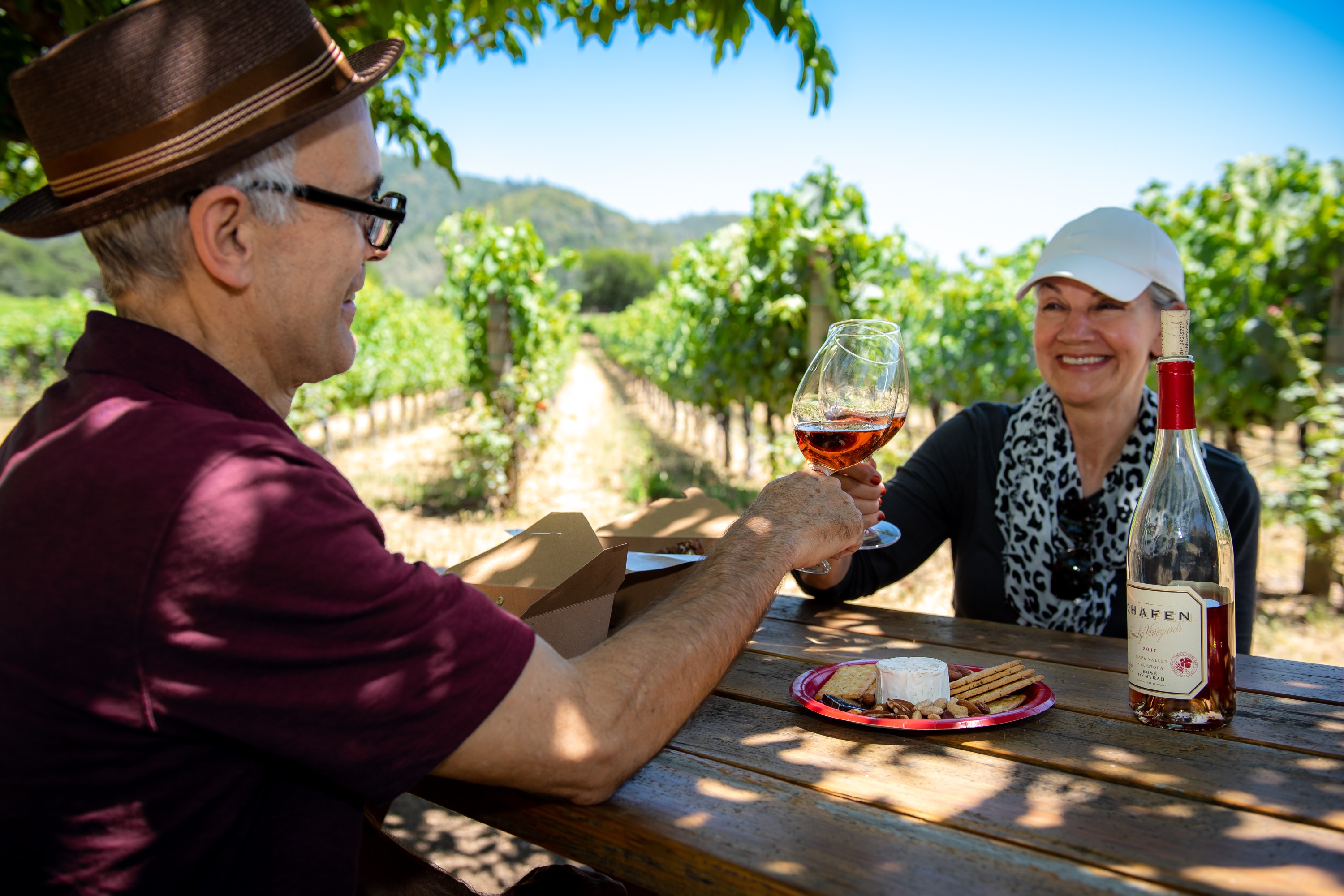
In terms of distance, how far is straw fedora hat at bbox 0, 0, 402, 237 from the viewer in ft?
3.47

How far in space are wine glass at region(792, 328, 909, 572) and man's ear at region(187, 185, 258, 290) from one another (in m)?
0.89

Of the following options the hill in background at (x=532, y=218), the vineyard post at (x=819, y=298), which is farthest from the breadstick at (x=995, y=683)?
the hill in background at (x=532, y=218)

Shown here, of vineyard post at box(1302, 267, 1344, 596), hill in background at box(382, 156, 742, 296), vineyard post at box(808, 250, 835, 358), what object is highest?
hill in background at box(382, 156, 742, 296)

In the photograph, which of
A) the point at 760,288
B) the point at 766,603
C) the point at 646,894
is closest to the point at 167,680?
the point at 766,603

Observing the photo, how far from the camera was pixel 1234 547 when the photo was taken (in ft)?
6.21

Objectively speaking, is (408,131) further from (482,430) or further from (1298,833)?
(482,430)

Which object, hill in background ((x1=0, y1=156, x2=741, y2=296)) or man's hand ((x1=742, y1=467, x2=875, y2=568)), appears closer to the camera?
man's hand ((x1=742, y1=467, x2=875, y2=568))

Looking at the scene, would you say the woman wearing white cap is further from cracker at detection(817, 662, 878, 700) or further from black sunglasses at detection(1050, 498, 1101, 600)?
cracker at detection(817, 662, 878, 700)

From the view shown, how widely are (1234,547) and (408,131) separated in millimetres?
3312

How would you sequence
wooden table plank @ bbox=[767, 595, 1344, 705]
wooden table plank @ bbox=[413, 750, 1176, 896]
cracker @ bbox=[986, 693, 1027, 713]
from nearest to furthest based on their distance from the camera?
wooden table plank @ bbox=[413, 750, 1176, 896] → cracker @ bbox=[986, 693, 1027, 713] → wooden table plank @ bbox=[767, 595, 1344, 705]

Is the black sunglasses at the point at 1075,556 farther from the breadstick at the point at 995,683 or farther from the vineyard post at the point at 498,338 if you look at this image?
the vineyard post at the point at 498,338

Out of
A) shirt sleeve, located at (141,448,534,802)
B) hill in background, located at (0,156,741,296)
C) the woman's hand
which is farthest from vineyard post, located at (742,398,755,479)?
hill in background, located at (0,156,741,296)

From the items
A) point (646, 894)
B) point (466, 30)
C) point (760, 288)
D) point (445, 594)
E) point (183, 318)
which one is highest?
point (466, 30)

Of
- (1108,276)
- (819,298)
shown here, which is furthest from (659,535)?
(819,298)
